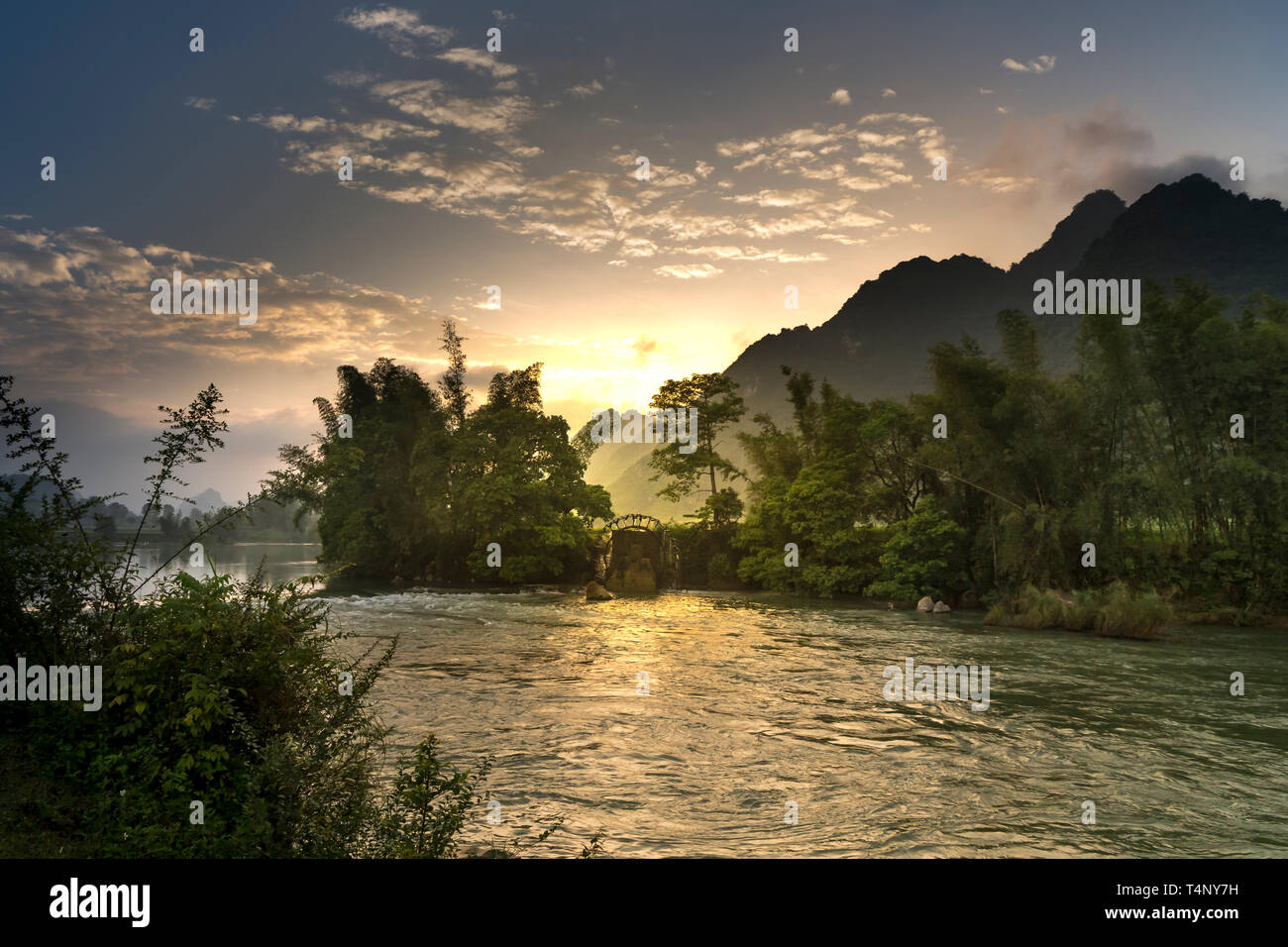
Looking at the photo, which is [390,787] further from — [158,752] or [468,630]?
[468,630]

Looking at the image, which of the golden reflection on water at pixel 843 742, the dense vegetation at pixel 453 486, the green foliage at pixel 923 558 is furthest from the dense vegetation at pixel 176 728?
the dense vegetation at pixel 453 486

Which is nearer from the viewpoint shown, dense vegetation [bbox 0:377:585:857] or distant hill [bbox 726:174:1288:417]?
dense vegetation [bbox 0:377:585:857]

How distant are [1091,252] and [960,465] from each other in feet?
232

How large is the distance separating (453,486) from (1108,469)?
123ft

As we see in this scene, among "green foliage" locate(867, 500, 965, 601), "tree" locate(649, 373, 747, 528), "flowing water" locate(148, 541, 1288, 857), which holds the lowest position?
"flowing water" locate(148, 541, 1288, 857)

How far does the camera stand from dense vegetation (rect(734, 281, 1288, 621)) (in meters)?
30.1

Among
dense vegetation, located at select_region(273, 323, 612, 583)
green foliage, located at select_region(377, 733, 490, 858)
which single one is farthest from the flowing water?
dense vegetation, located at select_region(273, 323, 612, 583)

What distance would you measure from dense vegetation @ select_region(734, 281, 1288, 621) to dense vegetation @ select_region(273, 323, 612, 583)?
61.2 ft

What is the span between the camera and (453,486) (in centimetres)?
5125

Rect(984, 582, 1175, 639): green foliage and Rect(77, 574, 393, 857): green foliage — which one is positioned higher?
Rect(77, 574, 393, 857): green foliage

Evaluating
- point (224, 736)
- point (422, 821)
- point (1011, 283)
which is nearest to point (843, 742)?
point (422, 821)

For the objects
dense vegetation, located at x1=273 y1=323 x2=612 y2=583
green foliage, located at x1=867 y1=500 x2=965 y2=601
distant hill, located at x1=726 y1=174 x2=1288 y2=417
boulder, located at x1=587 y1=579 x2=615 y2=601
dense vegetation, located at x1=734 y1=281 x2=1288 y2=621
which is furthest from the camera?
distant hill, located at x1=726 y1=174 x2=1288 y2=417

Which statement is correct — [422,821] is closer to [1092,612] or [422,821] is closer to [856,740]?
[856,740]

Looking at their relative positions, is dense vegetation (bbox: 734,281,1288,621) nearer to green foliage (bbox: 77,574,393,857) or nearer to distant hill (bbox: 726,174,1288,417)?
green foliage (bbox: 77,574,393,857)
